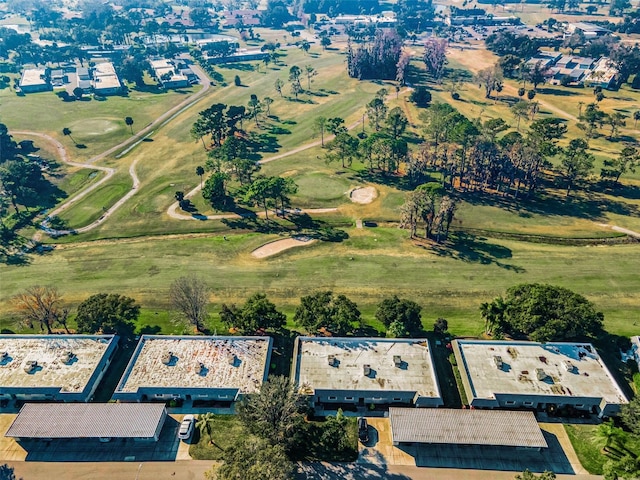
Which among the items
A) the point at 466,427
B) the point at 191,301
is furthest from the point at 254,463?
the point at 191,301

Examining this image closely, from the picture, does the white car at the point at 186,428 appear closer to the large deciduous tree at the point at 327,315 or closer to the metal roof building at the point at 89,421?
the metal roof building at the point at 89,421

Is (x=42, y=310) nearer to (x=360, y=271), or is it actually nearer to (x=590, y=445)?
(x=360, y=271)

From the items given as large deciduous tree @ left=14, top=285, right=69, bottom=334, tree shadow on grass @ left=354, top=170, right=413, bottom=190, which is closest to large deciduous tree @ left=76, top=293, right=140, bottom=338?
large deciduous tree @ left=14, top=285, right=69, bottom=334

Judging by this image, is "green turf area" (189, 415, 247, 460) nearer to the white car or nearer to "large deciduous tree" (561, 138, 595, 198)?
the white car

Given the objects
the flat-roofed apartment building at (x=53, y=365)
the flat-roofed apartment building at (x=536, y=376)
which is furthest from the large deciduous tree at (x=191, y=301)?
the flat-roofed apartment building at (x=536, y=376)

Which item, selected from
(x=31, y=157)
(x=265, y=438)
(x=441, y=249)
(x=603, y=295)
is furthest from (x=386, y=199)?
(x=31, y=157)
